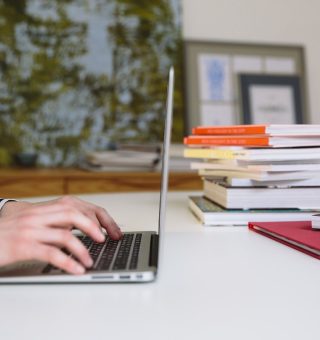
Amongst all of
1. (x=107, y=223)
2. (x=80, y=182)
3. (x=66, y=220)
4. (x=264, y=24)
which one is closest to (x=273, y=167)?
(x=107, y=223)

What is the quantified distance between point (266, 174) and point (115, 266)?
45 cm

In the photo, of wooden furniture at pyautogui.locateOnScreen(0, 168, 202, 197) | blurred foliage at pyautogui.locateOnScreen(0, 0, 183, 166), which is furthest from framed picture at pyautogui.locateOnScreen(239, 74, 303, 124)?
wooden furniture at pyautogui.locateOnScreen(0, 168, 202, 197)

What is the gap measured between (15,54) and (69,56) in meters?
0.31

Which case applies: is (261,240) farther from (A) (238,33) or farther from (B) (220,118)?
(A) (238,33)

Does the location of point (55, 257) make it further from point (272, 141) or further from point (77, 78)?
point (77, 78)

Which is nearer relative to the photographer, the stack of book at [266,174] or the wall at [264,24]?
the stack of book at [266,174]

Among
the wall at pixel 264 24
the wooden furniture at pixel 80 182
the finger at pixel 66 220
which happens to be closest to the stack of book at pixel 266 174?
the finger at pixel 66 220

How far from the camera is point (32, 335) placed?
429 millimetres

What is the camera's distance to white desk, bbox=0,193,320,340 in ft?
1.43

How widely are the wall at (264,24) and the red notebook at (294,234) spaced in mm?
2265

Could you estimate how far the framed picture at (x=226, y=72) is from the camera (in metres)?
2.91

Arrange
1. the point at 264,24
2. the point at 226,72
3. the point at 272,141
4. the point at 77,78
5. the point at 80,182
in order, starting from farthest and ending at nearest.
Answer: the point at 264,24
the point at 226,72
the point at 77,78
the point at 80,182
the point at 272,141

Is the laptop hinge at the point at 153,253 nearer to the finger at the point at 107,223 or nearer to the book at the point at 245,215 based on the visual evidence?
the finger at the point at 107,223

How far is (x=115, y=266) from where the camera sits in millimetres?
604
